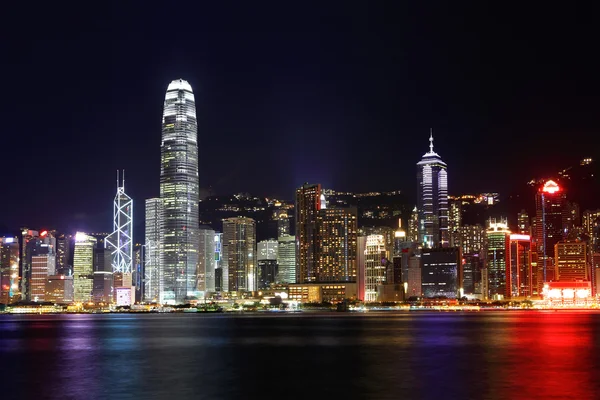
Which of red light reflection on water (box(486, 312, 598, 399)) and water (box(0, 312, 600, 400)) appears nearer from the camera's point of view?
red light reflection on water (box(486, 312, 598, 399))

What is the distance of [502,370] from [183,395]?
2396 cm

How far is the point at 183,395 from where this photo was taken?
47.3 meters

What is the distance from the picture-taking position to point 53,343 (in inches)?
3834

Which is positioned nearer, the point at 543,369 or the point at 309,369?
the point at 543,369

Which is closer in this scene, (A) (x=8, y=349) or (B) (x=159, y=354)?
(B) (x=159, y=354)

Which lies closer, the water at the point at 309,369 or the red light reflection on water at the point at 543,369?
the red light reflection on water at the point at 543,369

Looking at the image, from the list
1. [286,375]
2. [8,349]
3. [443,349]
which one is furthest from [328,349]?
[8,349]

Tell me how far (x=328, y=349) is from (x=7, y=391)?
38429mm

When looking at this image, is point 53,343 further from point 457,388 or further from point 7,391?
point 457,388

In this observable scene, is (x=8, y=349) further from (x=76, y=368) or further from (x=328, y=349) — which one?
(x=328, y=349)

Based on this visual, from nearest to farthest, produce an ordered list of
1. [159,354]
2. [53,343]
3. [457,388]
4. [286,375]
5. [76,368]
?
1. [457,388]
2. [286,375]
3. [76,368]
4. [159,354]
5. [53,343]

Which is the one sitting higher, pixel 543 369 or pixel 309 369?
pixel 543 369

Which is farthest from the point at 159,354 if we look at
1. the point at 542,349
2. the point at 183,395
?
the point at 542,349

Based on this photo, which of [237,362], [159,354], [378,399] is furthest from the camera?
[159,354]
